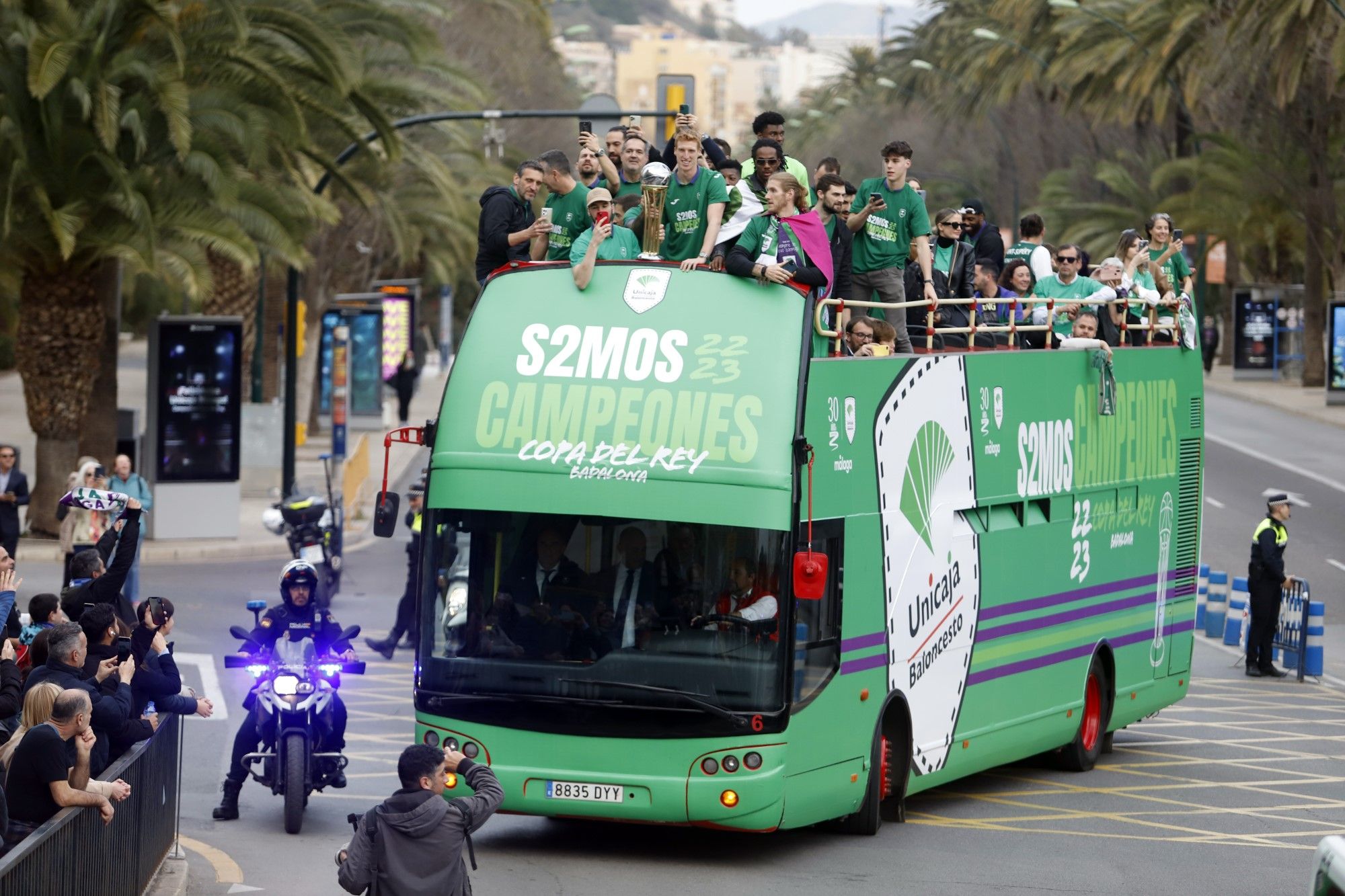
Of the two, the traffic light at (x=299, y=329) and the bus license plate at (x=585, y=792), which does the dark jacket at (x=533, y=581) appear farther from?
the traffic light at (x=299, y=329)

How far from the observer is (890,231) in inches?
580

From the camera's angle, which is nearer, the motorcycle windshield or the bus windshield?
the bus windshield

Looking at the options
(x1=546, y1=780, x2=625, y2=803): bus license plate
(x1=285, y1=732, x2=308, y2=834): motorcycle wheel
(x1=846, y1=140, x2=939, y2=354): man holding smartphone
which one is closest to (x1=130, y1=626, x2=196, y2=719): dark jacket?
(x1=285, y1=732, x2=308, y2=834): motorcycle wheel

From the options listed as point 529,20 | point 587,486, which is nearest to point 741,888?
point 587,486

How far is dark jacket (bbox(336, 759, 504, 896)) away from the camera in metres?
7.76

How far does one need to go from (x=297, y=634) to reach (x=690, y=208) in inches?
142

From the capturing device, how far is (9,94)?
25.8 meters

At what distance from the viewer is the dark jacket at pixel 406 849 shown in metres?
7.76

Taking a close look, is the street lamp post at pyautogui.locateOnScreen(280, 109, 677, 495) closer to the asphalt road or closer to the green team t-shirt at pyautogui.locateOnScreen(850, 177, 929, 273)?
the asphalt road

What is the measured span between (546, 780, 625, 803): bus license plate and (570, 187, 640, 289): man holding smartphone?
2910mm

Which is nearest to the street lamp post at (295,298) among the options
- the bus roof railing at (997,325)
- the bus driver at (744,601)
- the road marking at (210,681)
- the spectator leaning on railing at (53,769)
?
the road marking at (210,681)

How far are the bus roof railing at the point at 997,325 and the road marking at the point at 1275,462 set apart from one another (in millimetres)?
20528

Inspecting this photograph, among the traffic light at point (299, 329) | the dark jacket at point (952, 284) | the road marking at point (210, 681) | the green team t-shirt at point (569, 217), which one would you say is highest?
the green team t-shirt at point (569, 217)

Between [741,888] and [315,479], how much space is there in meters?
28.5
